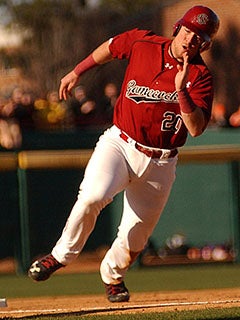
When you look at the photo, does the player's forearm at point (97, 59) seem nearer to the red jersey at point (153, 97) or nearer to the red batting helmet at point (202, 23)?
the red jersey at point (153, 97)

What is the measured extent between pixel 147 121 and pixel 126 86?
0.32 meters

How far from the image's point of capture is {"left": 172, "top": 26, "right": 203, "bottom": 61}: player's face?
26.6 feet

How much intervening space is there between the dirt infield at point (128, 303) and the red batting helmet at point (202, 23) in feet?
6.81

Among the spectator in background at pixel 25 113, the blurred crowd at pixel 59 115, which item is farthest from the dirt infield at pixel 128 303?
the spectator in background at pixel 25 113

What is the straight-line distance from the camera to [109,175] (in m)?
8.39

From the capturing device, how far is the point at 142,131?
8.55 m

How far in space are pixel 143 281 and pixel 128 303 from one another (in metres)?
2.78

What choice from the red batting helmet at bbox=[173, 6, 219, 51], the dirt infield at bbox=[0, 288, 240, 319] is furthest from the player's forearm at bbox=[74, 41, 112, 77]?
the dirt infield at bbox=[0, 288, 240, 319]

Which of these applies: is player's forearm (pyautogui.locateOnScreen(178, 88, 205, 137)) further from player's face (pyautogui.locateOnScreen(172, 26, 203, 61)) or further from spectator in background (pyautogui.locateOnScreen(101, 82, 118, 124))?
spectator in background (pyautogui.locateOnScreen(101, 82, 118, 124))

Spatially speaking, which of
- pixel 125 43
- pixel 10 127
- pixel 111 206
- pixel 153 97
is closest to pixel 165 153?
pixel 153 97

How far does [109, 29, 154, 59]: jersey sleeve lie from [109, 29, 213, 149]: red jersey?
77mm

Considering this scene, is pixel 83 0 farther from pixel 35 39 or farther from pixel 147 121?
pixel 147 121

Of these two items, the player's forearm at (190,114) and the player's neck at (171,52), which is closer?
the player's forearm at (190,114)

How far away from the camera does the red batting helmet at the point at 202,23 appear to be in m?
8.06
